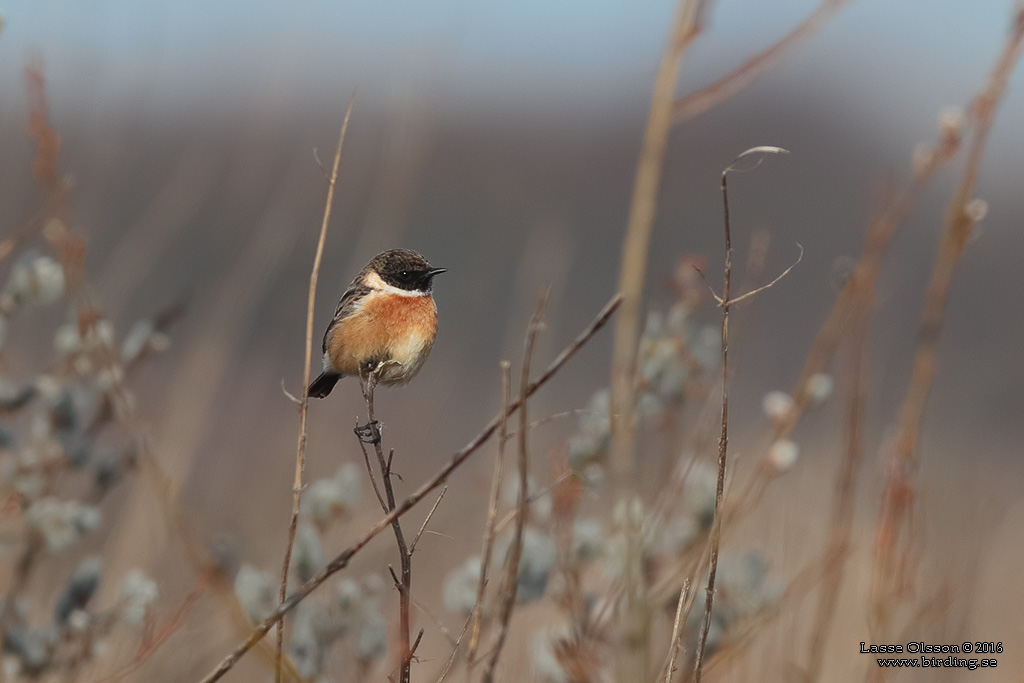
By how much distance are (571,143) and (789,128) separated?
18.6 ft

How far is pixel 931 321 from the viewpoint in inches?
71.4

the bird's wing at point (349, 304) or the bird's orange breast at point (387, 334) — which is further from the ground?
the bird's wing at point (349, 304)

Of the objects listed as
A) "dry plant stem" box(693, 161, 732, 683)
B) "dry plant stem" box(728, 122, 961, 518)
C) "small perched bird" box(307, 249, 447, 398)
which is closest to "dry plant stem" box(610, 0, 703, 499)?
"dry plant stem" box(693, 161, 732, 683)

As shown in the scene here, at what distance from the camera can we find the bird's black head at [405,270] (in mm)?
2281

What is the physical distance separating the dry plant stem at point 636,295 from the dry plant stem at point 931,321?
74 cm

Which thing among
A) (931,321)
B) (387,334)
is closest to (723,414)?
(931,321)

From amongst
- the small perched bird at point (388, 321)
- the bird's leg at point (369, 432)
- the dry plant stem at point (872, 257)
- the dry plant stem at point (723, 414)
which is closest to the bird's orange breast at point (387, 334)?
the small perched bird at point (388, 321)

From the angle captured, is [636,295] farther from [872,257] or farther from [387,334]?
[387,334]

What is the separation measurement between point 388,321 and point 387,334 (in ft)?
0.16

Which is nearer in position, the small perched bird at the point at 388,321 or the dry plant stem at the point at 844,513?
the dry plant stem at the point at 844,513

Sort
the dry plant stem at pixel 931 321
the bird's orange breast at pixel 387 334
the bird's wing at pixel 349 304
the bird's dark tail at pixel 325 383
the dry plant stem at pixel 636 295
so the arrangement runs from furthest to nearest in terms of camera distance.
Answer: the bird's dark tail at pixel 325 383, the bird's wing at pixel 349 304, the bird's orange breast at pixel 387 334, the dry plant stem at pixel 931 321, the dry plant stem at pixel 636 295

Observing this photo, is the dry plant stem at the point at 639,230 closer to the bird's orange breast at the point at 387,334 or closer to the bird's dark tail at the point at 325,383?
the bird's orange breast at the point at 387,334

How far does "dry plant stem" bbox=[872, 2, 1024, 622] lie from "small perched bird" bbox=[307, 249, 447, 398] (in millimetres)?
969

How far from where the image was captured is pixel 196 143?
447 cm
